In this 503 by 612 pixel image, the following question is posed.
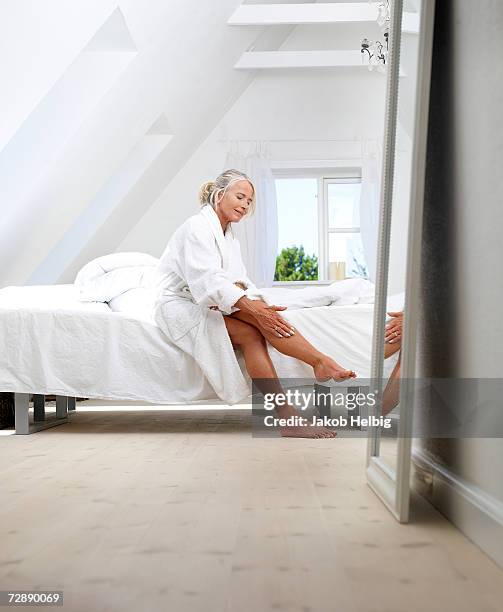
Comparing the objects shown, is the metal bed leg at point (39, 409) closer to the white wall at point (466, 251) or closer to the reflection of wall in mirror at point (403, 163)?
the reflection of wall in mirror at point (403, 163)

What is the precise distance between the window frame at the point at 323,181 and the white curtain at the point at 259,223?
0.20m

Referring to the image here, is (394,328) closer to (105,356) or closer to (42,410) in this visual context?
(105,356)

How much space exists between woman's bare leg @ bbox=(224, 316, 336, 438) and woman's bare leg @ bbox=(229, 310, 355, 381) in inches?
1.2

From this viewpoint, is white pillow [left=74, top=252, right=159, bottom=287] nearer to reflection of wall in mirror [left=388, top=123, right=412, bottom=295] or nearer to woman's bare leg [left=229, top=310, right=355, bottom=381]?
woman's bare leg [left=229, top=310, right=355, bottom=381]

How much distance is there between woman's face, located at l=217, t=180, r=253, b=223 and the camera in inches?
132

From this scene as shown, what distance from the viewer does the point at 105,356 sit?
3229mm

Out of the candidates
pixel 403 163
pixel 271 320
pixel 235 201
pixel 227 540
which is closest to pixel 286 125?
pixel 235 201

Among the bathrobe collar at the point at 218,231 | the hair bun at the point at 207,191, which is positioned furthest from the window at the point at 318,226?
the bathrobe collar at the point at 218,231

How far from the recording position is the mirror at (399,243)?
1.60 metres

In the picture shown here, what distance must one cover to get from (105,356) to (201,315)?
44 cm

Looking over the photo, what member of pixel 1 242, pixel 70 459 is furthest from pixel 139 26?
pixel 70 459

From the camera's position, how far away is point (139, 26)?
433 cm

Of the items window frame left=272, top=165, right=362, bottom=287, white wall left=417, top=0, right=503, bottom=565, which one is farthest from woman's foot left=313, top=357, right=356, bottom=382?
window frame left=272, top=165, right=362, bottom=287

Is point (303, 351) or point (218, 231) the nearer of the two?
point (303, 351)
